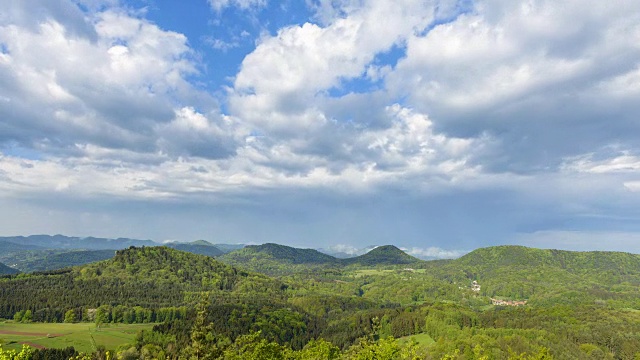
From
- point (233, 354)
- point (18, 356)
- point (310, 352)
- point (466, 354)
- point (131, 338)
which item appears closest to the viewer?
point (18, 356)

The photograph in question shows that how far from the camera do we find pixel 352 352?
5888cm

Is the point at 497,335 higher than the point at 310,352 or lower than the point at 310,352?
lower

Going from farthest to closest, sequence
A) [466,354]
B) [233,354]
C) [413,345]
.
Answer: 1. [466,354]
2. [233,354]
3. [413,345]

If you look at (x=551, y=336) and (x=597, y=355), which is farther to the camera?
(x=551, y=336)

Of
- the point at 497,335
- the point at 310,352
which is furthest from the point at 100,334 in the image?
the point at 497,335

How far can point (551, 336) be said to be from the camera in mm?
183000

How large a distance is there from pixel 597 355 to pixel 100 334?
257 m

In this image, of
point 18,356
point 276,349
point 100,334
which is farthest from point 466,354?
point 100,334

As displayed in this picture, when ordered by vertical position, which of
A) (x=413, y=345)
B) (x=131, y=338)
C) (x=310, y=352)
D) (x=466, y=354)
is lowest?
(x=131, y=338)

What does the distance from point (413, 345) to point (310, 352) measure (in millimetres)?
27683

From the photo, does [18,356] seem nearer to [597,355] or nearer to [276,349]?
[276,349]

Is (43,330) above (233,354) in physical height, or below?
below

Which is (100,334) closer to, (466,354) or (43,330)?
(43,330)

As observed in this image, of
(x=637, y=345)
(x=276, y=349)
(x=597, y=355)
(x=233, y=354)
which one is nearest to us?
(x=233, y=354)
